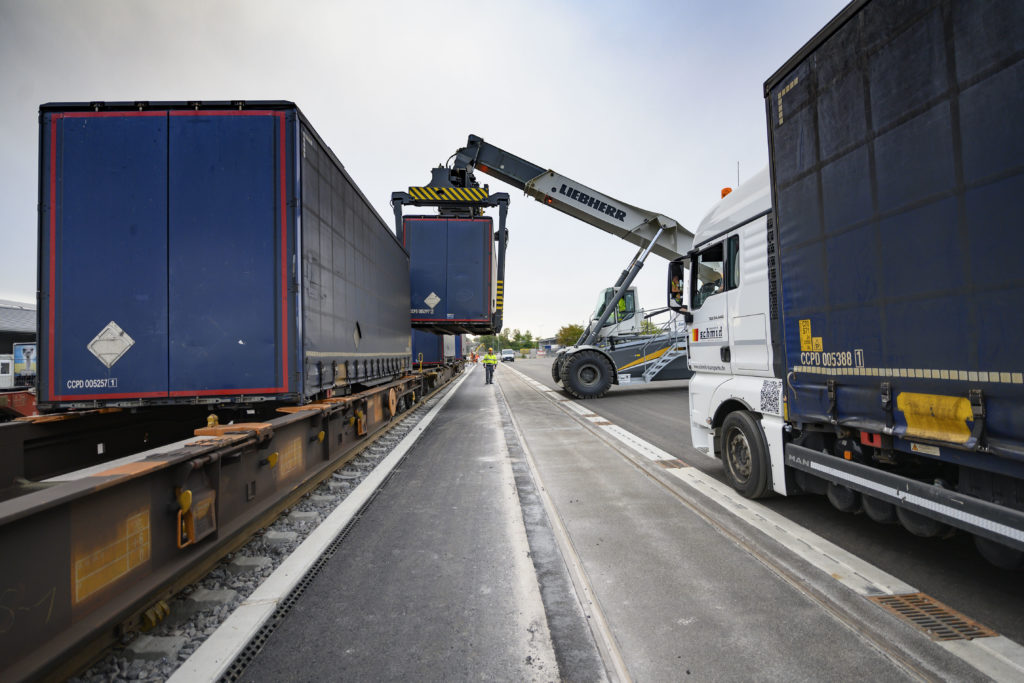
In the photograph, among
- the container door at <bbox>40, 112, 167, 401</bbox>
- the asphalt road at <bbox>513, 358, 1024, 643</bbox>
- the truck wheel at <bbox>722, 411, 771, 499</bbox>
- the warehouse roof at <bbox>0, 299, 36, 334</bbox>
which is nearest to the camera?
the asphalt road at <bbox>513, 358, 1024, 643</bbox>

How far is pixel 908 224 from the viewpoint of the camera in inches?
109

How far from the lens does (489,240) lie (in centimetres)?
1295

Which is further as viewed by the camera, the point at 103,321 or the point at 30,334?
the point at 30,334

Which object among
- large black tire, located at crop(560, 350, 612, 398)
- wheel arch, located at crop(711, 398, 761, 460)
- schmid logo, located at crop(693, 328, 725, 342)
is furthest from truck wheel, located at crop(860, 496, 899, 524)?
large black tire, located at crop(560, 350, 612, 398)

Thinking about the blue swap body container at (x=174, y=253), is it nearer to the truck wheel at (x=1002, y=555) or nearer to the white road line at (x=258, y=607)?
the white road line at (x=258, y=607)

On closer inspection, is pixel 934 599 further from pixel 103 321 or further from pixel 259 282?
pixel 103 321

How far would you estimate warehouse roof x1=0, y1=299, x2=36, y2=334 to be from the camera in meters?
29.3

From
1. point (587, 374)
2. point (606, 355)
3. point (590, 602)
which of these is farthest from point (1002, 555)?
point (606, 355)

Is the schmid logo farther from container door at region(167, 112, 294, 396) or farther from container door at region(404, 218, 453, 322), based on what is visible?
container door at region(404, 218, 453, 322)

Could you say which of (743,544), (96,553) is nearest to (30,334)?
(96,553)

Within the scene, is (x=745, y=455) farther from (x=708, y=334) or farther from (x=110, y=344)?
(x=110, y=344)

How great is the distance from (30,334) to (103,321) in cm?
4070

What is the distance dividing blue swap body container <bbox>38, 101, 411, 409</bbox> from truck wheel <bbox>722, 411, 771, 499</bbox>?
14.7 feet

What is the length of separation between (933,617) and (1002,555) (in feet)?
1.71
